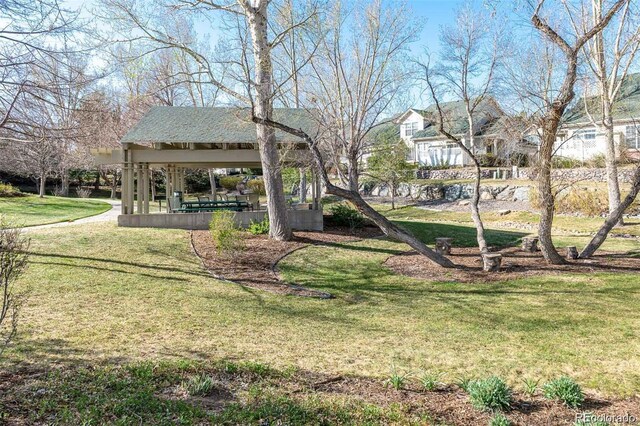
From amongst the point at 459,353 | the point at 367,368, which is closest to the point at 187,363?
the point at 367,368

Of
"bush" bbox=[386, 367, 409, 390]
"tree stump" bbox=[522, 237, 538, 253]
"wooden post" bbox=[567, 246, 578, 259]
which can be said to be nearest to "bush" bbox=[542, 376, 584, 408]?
"bush" bbox=[386, 367, 409, 390]

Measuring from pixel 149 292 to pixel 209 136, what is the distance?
27.8 ft

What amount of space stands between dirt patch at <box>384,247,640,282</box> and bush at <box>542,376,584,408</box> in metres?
5.30

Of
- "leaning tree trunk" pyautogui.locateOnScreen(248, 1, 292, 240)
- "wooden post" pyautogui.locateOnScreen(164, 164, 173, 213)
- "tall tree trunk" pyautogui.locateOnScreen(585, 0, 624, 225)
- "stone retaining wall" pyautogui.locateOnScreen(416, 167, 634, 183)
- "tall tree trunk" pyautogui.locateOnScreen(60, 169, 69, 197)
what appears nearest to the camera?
"leaning tree trunk" pyautogui.locateOnScreen(248, 1, 292, 240)

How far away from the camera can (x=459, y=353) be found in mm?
5387

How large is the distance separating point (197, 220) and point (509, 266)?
896cm

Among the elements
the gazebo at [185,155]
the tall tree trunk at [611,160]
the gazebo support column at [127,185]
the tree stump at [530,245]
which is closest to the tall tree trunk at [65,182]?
the gazebo at [185,155]

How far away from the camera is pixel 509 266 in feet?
33.8

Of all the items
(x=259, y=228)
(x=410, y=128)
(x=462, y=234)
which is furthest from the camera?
(x=410, y=128)

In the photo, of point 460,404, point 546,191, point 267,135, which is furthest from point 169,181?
point 460,404

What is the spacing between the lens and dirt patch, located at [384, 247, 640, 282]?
31.3 ft

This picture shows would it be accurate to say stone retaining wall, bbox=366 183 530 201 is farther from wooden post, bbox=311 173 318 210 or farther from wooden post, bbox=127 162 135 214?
wooden post, bbox=127 162 135 214

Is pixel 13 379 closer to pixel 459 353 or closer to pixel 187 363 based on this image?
pixel 187 363

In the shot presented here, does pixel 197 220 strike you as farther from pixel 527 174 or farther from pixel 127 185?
pixel 527 174
